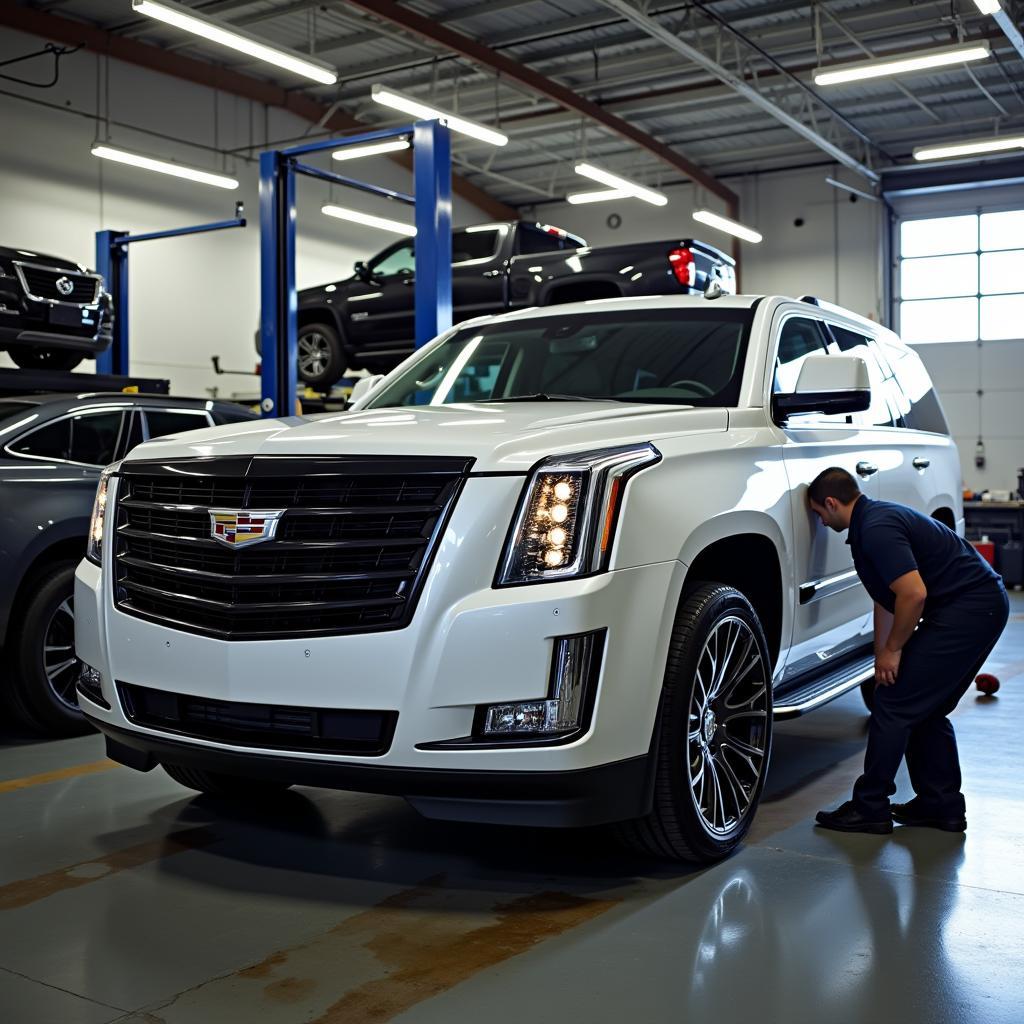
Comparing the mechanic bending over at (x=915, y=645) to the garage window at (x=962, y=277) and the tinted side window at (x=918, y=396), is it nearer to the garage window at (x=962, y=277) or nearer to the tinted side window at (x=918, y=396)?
the tinted side window at (x=918, y=396)

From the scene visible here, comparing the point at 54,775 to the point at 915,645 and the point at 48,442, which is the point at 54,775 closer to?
the point at 48,442

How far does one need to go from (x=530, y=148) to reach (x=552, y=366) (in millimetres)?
20190

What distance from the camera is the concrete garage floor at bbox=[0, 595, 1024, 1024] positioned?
2736mm

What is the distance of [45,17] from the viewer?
1723 centimetres

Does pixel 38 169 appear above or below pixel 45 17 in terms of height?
below

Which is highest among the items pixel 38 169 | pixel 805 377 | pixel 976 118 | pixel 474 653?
pixel 976 118

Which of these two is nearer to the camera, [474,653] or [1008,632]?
[474,653]

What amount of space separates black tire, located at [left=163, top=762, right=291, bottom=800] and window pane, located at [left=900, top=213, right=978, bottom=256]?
71.9ft

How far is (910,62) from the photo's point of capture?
43.3 ft

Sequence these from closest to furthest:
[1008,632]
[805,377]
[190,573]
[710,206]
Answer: [190,573], [805,377], [1008,632], [710,206]

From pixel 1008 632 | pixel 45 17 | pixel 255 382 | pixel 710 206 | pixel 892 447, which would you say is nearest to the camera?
pixel 892 447

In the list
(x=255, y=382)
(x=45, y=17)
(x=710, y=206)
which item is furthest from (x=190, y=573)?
(x=710, y=206)

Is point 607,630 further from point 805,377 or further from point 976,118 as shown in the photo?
point 976,118

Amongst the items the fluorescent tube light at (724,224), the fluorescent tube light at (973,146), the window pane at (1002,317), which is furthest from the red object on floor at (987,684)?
the window pane at (1002,317)
